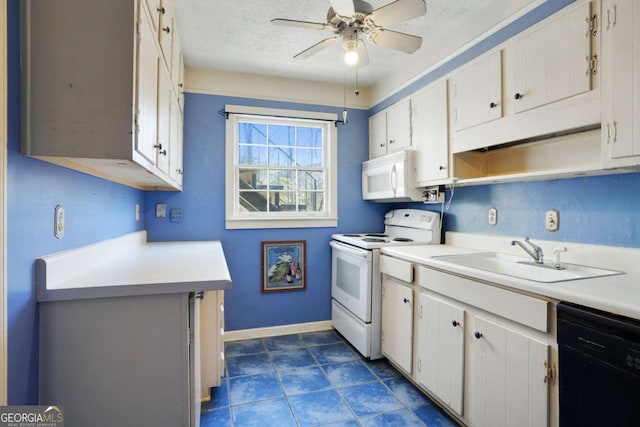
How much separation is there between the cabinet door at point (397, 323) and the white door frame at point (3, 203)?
1.95 meters

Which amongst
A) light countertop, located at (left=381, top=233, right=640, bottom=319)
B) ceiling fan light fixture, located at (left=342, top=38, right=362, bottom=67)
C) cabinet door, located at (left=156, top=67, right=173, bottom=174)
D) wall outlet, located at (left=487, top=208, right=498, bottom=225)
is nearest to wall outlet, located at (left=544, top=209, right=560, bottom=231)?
light countertop, located at (left=381, top=233, right=640, bottom=319)

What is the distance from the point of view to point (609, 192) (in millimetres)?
1620

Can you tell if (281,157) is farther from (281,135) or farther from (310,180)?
(310,180)

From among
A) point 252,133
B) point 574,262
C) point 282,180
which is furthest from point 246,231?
point 574,262

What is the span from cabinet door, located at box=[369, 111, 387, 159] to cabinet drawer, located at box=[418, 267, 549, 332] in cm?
153

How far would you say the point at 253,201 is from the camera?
3.25 m

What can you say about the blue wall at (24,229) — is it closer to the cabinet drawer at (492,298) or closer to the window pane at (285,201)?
the cabinet drawer at (492,298)

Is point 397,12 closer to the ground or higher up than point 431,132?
higher up

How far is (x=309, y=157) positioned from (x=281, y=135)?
36 centimetres

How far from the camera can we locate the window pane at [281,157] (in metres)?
3.29

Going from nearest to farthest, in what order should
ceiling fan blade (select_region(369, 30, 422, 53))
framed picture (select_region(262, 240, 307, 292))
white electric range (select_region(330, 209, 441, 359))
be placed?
ceiling fan blade (select_region(369, 30, 422, 53)), white electric range (select_region(330, 209, 441, 359)), framed picture (select_region(262, 240, 307, 292))

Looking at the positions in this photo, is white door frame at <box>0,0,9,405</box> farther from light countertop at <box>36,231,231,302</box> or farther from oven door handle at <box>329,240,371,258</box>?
oven door handle at <box>329,240,371,258</box>

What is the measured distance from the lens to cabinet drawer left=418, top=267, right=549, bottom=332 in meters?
1.33

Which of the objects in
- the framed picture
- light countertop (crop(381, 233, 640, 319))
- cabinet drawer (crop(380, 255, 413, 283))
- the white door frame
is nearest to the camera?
the white door frame
